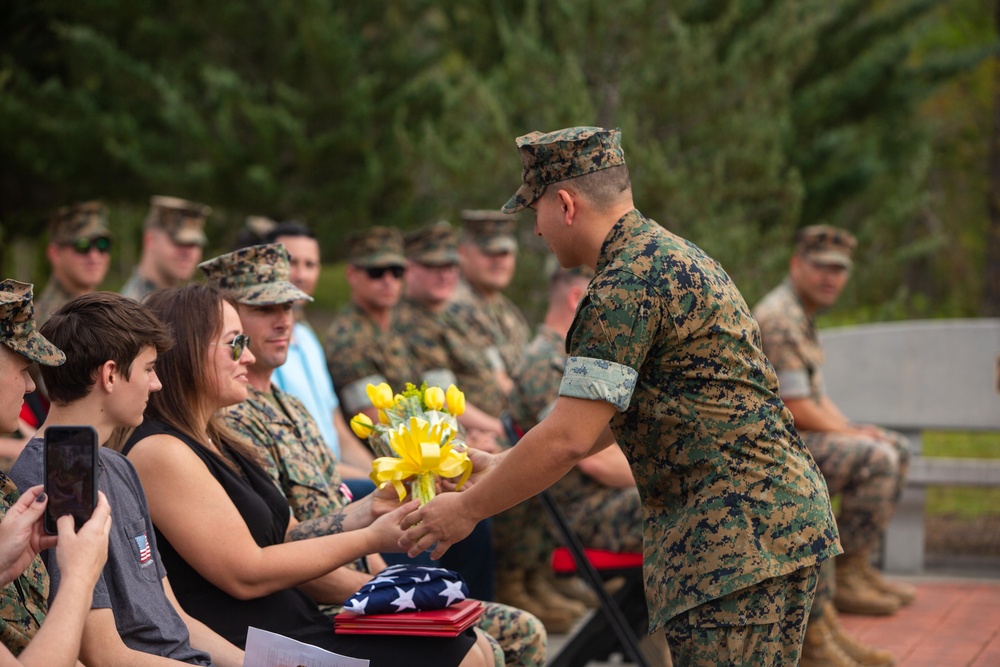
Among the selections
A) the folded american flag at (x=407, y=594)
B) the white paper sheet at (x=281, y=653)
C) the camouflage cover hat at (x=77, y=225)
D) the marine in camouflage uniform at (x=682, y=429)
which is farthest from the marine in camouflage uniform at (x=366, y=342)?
the marine in camouflage uniform at (x=682, y=429)

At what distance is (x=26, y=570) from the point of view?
2627 millimetres

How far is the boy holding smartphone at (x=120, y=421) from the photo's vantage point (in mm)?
2812

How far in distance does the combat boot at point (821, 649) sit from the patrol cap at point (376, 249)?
9.50 ft

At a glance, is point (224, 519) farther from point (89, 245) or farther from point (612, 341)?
point (89, 245)

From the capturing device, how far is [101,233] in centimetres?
657

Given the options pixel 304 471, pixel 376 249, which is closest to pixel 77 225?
pixel 376 249

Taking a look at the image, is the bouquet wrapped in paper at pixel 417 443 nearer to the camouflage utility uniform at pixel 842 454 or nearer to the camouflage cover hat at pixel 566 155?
the camouflage cover hat at pixel 566 155

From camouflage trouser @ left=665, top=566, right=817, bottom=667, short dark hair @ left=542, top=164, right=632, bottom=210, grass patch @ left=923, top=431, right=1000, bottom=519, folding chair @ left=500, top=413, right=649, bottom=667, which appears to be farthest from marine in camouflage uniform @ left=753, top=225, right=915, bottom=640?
short dark hair @ left=542, top=164, right=632, bottom=210

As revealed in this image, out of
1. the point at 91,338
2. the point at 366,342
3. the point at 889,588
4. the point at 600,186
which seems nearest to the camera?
the point at 91,338

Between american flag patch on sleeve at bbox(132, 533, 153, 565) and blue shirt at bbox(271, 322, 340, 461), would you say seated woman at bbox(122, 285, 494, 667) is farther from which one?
blue shirt at bbox(271, 322, 340, 461)

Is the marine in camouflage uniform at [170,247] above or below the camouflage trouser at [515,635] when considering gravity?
above

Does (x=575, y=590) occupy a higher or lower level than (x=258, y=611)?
lower

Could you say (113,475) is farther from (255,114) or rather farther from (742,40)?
(742,40)

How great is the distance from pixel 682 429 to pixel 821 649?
9.76ft
